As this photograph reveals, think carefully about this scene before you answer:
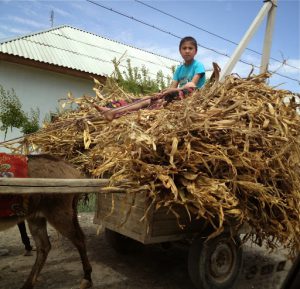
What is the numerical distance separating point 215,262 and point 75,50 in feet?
37.5

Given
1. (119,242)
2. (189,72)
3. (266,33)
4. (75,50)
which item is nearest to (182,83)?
(189,72)

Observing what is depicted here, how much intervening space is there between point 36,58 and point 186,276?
8.85 m

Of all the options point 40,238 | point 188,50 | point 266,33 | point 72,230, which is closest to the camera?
point 72,230

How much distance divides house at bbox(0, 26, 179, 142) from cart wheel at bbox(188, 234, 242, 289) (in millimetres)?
6993

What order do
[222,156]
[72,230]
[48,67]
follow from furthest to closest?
[48,67] → [72,230] → [222,156]

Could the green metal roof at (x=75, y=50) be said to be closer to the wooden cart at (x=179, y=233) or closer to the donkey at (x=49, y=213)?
the donkey at (x=49, y=213)

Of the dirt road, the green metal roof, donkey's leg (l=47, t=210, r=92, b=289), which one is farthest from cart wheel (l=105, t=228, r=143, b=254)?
the green metal roof

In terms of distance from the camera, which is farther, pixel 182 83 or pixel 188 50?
pixel 182 83

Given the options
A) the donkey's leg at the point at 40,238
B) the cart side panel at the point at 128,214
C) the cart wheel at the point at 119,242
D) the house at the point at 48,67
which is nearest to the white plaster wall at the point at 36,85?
the house at the point at 48,67

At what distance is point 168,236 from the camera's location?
9.87 ft

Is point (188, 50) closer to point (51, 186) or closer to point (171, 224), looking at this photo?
point (171, 224)

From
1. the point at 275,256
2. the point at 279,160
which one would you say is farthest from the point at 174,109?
the point at 275,256

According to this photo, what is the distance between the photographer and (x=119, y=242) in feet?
13.6

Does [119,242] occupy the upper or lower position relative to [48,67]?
lower
